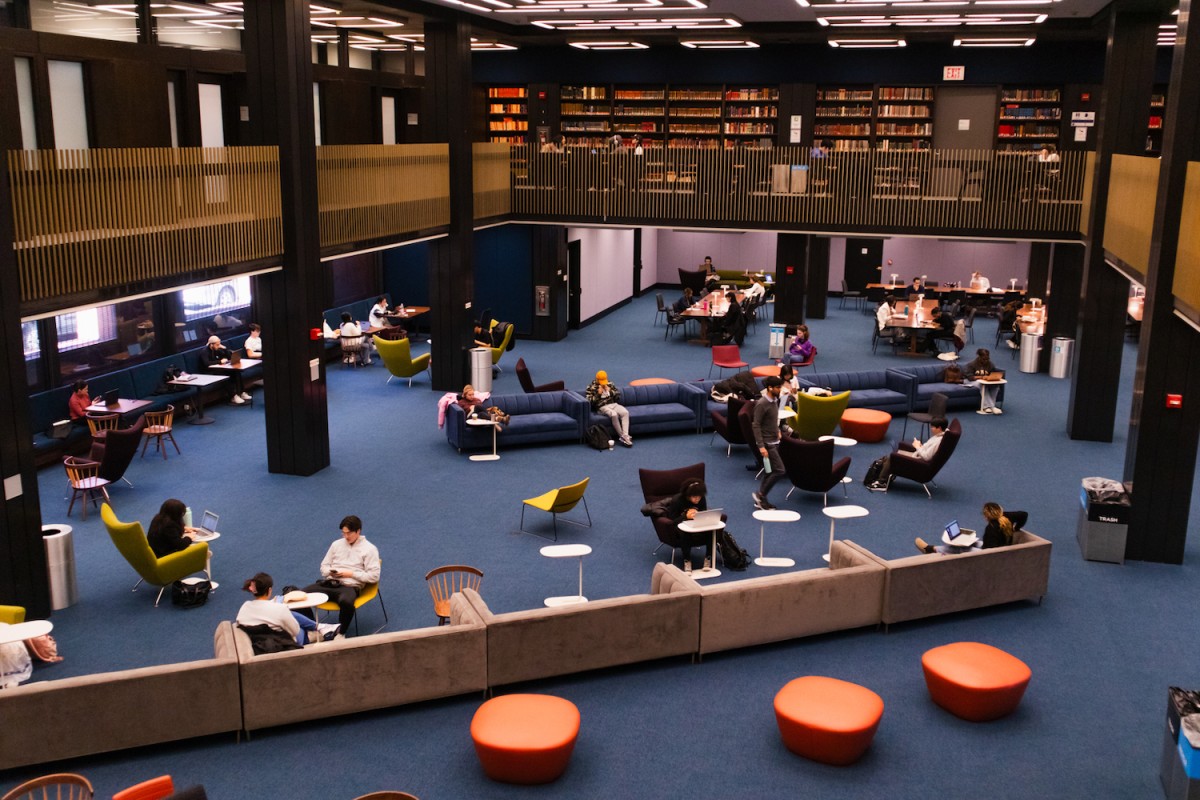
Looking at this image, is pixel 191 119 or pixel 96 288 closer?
pixel 96 288

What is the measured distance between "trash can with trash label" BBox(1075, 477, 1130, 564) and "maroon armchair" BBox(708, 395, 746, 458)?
4638 mm

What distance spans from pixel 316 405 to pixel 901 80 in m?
14.6

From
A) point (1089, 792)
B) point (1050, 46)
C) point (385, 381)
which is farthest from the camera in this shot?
point (1050, 46)

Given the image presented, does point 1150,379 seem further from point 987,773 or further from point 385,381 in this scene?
point 385,381

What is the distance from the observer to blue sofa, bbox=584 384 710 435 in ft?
52.7

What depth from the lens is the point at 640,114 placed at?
24422 mm

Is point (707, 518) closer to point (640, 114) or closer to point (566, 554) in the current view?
point (566, 554)

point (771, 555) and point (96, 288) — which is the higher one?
point (96, 288)

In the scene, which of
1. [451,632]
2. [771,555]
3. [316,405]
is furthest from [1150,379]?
[316,405]

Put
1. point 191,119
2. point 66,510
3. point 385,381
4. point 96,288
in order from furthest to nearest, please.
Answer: point 385,381 < point 191,119 < point 66,510 < point 96,288

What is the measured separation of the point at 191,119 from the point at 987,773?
12.0m

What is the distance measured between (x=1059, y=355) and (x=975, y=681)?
1404 centimetres

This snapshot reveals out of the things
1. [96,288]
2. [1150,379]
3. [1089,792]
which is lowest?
[1089,792]

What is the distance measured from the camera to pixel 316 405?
14.3m
